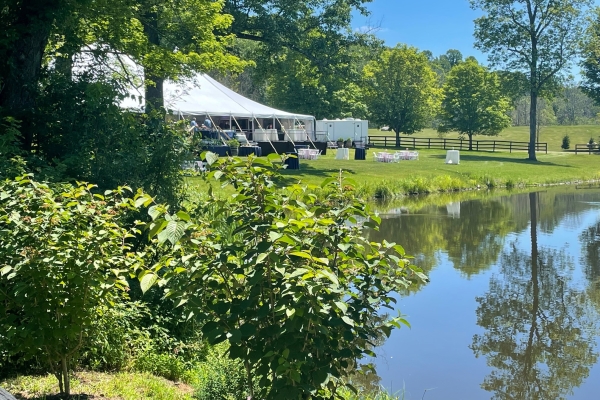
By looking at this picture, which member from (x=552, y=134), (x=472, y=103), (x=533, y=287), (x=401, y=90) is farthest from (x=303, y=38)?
(x=552, y=134)

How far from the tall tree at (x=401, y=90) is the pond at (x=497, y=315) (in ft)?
135

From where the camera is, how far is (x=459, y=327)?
30.8 ft

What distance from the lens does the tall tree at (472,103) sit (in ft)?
196

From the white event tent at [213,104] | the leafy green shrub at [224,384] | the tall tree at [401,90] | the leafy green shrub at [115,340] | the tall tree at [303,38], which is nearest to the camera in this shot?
the leafy green shrub at [224,384]

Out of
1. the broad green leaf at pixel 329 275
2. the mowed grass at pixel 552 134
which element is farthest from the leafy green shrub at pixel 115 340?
the mowed grass at pixel 552 134

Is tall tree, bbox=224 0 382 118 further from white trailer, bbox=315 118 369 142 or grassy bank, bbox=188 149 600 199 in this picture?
white trailer, bbox=315 118 369 142

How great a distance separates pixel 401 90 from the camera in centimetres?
5984

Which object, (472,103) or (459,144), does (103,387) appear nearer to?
(472,103)

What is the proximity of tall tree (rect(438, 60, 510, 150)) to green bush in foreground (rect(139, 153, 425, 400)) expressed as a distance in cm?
5694

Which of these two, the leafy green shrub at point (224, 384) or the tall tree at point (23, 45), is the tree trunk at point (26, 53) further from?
the leafy green shrub at point (224, 384)

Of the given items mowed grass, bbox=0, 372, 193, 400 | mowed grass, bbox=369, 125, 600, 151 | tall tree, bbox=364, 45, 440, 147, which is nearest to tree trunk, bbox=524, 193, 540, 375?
mowed grass, bbox=0, 372, 193, 400

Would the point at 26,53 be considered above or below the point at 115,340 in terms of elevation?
above

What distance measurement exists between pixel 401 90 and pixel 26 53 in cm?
5313

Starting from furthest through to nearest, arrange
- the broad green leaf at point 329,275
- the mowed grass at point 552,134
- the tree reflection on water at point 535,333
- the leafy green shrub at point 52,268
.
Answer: the mowed grass at point 552,134 < the tree reflection on water at point 535,333 < the leafy green shrub at point 52,268 < the broad green leaf at point 329,275
